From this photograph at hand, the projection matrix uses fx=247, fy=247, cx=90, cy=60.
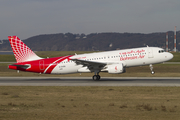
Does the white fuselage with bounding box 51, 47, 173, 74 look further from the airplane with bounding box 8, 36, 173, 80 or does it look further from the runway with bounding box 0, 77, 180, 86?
the runway with bounding box 0, 77, 180, 86

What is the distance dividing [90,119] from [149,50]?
2401 centimetres

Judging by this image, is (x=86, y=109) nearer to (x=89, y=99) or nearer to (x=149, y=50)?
(x=89, y=99)

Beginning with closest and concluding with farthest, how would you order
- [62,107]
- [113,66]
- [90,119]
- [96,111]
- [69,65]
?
1. [90,119]
2. [96,111]
3. [62,107]
4. [113,66]
5. [69,65]

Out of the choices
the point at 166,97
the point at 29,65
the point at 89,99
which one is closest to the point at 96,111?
the point at 89,99

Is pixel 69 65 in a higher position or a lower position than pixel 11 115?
higher

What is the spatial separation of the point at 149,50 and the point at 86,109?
21698 mm

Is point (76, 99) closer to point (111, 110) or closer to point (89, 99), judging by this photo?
point (89, 99)

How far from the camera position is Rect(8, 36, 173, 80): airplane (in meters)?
35.0

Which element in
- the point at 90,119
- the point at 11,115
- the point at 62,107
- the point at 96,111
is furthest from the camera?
the point at 62,107

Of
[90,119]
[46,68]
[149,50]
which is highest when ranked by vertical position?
[149,50]

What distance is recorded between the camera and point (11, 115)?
574 inches

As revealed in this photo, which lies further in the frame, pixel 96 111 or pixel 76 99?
pixel 76 99

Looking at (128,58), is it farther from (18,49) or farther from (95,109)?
(95,109)

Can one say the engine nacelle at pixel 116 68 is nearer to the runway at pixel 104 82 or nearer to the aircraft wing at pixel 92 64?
the aircraft wing at pixel 92 64
